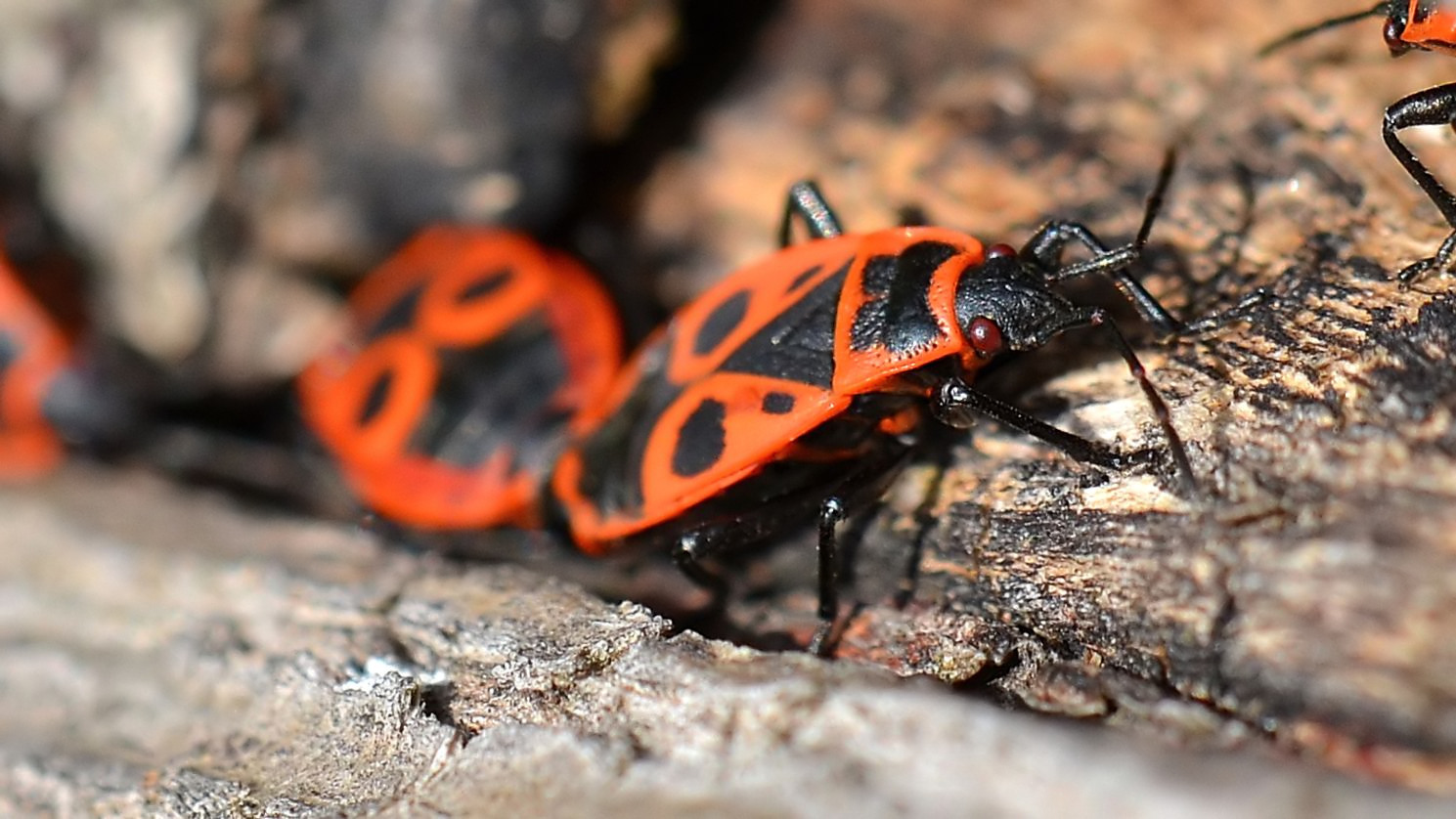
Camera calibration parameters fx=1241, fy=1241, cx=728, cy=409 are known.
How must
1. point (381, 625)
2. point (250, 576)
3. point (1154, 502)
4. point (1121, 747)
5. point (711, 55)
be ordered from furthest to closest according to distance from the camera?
1. point (711, 55)
2. point (250, 576)
3. point (381, 625)
4. point (1154, 502)
5. point (1121, 747)

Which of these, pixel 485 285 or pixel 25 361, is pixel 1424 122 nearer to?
pixel 485 285

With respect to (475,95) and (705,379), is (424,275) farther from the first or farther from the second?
(705,379)

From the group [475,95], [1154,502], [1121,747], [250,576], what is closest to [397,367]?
[475,95]

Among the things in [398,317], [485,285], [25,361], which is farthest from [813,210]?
[25,361]

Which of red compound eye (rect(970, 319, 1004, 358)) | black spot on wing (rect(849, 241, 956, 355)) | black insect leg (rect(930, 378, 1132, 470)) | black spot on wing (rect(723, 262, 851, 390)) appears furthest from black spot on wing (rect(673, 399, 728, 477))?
red compound eye (rect(970, 319, 1004, 358))

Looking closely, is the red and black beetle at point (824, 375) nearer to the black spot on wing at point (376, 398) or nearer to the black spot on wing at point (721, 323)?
the black spot on wing at point (721, 323)

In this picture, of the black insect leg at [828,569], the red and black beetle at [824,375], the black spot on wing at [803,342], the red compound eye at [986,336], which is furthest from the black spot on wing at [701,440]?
the red compound eye at [986,336]
